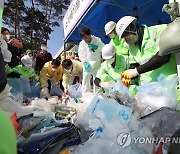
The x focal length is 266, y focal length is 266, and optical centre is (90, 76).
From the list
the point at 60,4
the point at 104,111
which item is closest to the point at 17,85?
the point at 104,111

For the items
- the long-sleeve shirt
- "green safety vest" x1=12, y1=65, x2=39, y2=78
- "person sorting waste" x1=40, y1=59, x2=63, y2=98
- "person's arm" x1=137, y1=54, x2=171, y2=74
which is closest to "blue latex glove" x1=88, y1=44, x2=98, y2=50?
"person sorting waste" x1=40, y1=59, x2=63, y2=98

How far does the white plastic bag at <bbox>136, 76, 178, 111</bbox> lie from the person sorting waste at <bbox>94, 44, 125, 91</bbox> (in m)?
0.74

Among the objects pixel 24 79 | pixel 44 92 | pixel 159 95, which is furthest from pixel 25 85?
pixel 159 95

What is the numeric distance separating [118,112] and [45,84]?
9.64 feet

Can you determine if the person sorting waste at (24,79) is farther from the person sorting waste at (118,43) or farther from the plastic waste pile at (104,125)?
the plastic waste pile at (104,125)

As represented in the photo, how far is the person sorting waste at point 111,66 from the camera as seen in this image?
2287 millimetres

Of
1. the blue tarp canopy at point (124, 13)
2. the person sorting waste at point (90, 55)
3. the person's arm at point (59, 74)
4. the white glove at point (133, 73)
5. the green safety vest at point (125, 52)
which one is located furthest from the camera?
the blue tarp canopy at point (124, 13)

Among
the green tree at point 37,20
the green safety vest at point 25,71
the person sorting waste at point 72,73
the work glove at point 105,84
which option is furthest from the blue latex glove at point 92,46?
the green tree at point 37,20

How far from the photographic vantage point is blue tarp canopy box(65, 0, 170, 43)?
5031 mm

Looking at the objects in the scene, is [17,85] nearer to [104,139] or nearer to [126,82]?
Result: [126,82]

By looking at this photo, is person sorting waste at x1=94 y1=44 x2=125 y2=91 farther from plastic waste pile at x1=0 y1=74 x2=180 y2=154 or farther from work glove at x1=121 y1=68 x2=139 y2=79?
plastic waste pile at x1=0 y1=74 x2=180 y2=154

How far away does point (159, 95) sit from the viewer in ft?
4.66

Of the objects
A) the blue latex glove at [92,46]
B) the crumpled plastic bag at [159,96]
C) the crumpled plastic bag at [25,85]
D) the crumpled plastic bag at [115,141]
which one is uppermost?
the blue latex glove at [92,46]

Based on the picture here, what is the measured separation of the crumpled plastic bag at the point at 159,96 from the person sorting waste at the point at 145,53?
20 cm
